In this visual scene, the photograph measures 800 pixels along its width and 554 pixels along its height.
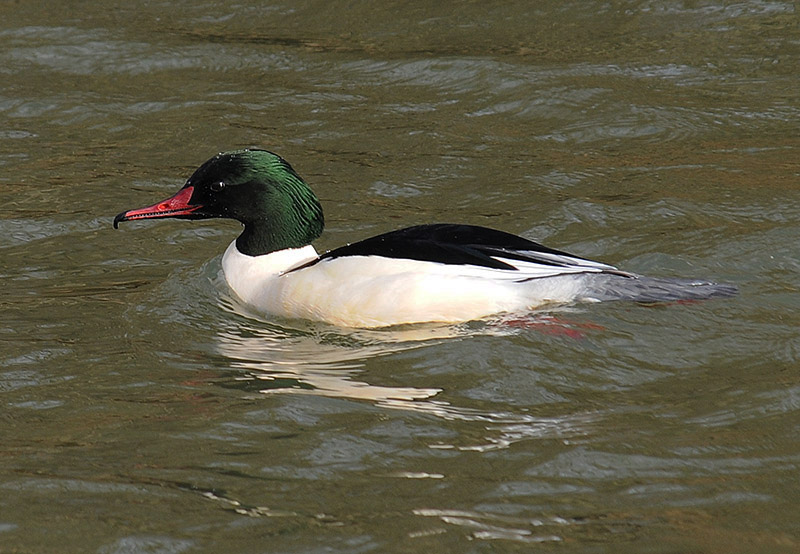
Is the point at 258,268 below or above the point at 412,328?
above

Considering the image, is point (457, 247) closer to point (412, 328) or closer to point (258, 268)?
point (412, 328)

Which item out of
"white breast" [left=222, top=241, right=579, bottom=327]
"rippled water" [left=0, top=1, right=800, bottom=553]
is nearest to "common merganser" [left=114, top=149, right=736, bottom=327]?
"white breast" [left=222, top=241, right=579, bottom=327]

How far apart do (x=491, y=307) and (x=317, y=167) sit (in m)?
3.31

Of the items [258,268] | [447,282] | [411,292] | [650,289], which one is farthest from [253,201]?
[650,289]

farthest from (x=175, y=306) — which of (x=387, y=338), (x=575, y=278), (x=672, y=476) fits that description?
(x=672, y=476)

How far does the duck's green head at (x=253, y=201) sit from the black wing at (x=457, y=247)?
0.59m

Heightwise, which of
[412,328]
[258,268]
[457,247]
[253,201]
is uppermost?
[253,201]

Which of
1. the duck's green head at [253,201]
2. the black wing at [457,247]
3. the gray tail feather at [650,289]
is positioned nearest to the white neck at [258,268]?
the duck's green head at [253,201]

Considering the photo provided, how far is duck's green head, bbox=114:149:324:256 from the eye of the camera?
685cm

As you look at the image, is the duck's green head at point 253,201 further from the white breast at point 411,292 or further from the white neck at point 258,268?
the white breast at point 411,292

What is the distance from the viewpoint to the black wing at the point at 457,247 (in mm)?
6375

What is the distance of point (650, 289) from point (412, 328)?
1.25 meters

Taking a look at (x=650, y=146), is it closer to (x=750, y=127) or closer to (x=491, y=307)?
(x=750, y=127)

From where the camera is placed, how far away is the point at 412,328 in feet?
20.8
